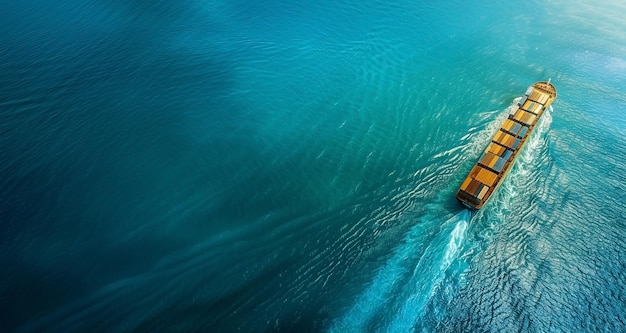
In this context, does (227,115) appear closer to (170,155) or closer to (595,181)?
(170,155)

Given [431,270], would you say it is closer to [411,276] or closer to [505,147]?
[411,276]

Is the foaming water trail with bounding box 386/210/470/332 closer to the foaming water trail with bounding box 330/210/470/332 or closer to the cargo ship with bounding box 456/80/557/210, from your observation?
the foaming water trail with bounding box 330/210/470/332

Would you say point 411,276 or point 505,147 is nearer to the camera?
point 411,276

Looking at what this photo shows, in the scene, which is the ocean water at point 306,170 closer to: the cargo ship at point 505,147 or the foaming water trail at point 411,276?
the foaming water trail at point 411,276

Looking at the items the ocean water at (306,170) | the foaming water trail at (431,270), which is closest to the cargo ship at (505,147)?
the ocean water at (306,170)

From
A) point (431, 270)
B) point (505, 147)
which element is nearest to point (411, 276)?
point (431, 270)
